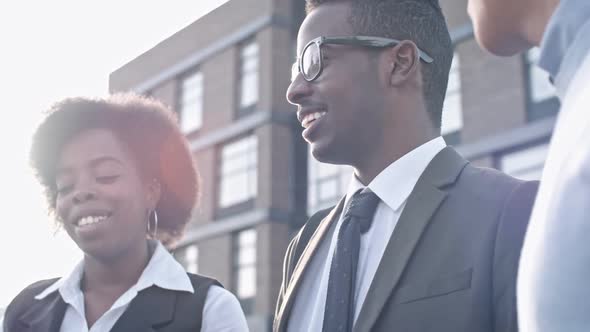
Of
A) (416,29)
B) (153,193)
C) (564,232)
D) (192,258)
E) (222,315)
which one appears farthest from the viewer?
(192,258)

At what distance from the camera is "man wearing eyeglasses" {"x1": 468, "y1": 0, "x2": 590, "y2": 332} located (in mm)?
857

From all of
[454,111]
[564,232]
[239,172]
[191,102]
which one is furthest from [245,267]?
[564,232]

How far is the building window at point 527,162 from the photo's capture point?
55.1ft

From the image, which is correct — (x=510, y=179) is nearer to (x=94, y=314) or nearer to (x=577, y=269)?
(x=577, y=269)

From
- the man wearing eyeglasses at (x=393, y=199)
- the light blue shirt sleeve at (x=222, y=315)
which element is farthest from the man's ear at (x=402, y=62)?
the light blue shirt sleeve at (x=222, y=315)

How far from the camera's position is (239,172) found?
85.6ft

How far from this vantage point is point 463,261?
2139 mm

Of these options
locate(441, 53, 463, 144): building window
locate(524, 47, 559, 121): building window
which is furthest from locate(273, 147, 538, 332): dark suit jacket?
locate(441, 53, 463, 144): building window

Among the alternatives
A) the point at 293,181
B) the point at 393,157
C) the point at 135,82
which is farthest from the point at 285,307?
the point at 135,82

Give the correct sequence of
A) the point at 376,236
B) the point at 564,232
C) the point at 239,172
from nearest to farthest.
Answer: the point at 564,232 → the point at 376,236 → the point at 239,172

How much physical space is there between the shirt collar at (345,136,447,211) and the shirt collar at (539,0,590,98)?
1.46 meters

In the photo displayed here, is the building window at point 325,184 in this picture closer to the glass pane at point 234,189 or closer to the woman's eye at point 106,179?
the glass pane at point 234,189

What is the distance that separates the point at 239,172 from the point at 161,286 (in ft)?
74.4

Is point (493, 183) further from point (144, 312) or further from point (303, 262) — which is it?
point (144, 312)
